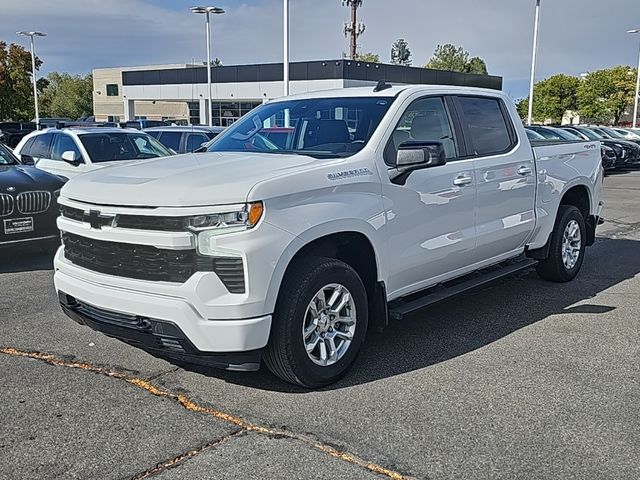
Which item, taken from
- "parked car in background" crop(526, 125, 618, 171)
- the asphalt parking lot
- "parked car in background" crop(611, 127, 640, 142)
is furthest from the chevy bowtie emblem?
"parked car in background" crop(611, 127, 640, 142)

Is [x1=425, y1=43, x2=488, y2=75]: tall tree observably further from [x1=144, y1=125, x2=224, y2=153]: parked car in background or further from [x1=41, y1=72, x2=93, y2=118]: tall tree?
[x1=144, y1=125, x2=224, y2=153]: parked car in background

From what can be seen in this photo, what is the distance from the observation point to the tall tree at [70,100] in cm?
7788

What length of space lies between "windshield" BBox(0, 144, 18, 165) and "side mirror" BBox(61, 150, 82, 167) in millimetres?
1255

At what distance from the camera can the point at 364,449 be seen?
363 centimetres

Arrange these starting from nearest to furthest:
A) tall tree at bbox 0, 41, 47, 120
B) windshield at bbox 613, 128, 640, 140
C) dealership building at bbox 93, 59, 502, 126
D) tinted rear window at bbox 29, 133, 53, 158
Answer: tinted rear window at bbox 29, 133, 53, 158
windshield at bbox 613, 128, 640, 140
dealership building at bbox 93, 59, 502, 126
tall tree at bbox 0, 41, 47, 120

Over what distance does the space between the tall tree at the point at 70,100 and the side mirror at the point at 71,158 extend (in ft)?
234

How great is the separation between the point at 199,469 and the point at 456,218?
291 cm

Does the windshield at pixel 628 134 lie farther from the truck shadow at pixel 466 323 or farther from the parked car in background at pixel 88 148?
the parked car in background at pixel 88 148

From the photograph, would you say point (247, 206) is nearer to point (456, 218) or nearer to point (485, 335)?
point (456, 218)

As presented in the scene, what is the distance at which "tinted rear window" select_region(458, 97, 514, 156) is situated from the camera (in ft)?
19.1

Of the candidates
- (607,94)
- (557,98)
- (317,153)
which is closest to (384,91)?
(317,153)

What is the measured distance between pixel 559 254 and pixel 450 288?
2.08 meters

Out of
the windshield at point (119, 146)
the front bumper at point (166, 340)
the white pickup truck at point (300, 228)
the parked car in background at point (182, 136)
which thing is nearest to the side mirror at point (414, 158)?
the white pickup truck at point (300, 228)

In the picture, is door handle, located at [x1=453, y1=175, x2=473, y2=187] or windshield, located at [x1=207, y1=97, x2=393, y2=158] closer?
windshield, located at [x1=207, y1=97, x2=393, y2=158]
